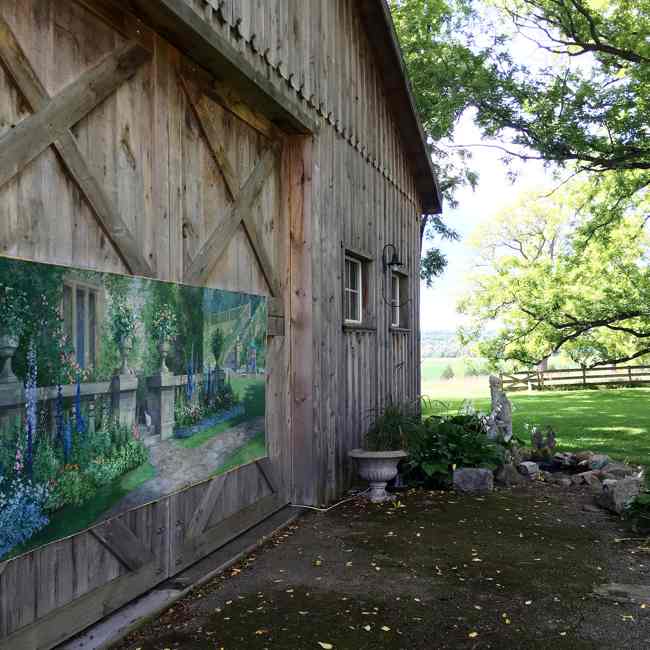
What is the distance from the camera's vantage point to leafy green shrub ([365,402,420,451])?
7.32m

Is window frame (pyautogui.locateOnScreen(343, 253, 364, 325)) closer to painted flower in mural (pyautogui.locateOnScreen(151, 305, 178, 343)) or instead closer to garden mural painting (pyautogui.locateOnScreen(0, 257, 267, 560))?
garden mural painting (pyautogui.locateOnScreen(0, 257, 267, 560))

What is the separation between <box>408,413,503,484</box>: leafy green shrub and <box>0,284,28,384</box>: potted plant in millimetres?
5224

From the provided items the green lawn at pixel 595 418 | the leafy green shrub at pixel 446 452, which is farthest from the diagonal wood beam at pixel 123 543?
the green lawn at pixel 595 418

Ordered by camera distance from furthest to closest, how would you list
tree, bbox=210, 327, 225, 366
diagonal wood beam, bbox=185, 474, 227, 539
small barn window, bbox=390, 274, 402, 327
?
small barn window, bbox=390, 274, 402, 327, tree, bbox=210, 327, 225, 366, diagonal wood beam, bbox=185, 474, 227, 539

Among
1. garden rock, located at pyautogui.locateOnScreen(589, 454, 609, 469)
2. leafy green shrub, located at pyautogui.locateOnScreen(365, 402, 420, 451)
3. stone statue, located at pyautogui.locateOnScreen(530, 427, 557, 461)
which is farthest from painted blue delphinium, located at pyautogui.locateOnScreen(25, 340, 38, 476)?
stone statue, located at pyautogui.locateOnScreen(530, 427, 557, 461)

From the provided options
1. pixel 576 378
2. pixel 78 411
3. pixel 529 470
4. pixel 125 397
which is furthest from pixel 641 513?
pixel 576 378

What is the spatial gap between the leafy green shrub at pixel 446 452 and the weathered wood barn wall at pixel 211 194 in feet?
2.61

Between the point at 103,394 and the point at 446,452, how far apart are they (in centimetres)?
515

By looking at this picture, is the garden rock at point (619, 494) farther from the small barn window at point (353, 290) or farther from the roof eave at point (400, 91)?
the roof eave at point (400, 91)

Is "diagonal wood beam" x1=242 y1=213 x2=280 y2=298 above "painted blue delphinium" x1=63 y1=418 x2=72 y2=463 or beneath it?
above

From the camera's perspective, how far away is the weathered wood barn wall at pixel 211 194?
3.44 meters

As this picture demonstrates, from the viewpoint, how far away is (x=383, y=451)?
23.4 feet

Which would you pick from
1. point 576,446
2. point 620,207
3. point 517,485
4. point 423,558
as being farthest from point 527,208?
point 423,558

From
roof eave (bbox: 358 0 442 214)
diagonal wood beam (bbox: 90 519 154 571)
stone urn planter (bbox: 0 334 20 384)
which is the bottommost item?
diagonal wood beam (bbox: 90 519 154 571)
